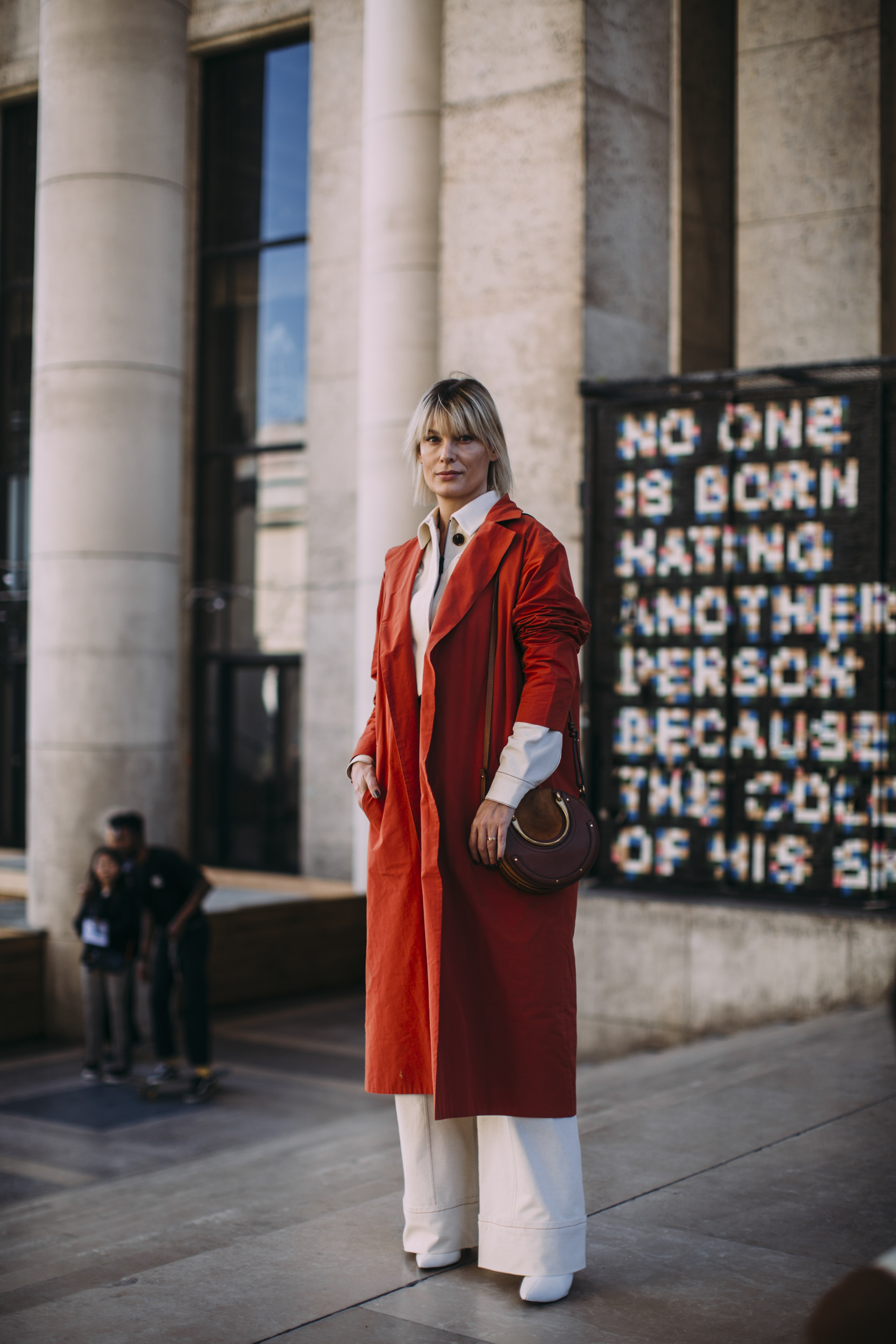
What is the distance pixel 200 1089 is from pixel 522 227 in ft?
18.1

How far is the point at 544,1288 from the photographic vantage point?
9.89ft

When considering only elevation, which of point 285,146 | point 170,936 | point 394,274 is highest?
point 285,146

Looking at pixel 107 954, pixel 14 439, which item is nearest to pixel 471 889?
pixel 107 954

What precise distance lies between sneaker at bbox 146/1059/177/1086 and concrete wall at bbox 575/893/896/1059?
305cm

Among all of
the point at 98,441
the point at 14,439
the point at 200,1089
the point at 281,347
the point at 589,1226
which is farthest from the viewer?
the point at 14,439

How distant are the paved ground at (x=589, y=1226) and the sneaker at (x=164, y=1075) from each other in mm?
1819

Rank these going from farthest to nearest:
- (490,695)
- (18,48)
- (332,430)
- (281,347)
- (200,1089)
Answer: (18,48)
(281,347)
(332,430)
(200,1089)
(490,695)

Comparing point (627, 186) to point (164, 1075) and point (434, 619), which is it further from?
point (164, 1075)

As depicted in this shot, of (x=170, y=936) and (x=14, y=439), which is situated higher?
(x=14, y=439)

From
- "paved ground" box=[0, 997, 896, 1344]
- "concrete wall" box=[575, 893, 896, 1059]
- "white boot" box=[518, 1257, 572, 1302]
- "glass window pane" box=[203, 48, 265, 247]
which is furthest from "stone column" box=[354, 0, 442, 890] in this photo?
"white boot" box=[518, 1257, 572, 1302]

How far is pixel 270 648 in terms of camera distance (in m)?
15.4

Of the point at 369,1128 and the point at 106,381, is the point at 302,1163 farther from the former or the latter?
the point at 106,381

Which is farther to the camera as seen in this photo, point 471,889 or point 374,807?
point 374,807

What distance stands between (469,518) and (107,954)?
22.0 feet
